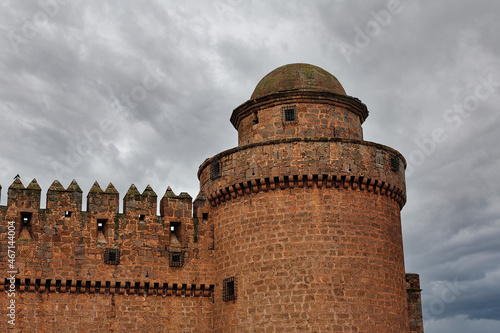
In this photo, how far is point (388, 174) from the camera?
21.1 m

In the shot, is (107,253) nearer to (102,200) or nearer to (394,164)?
(102,200)

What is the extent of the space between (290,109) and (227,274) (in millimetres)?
6311

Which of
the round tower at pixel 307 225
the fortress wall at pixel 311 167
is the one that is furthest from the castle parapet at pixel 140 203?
the fortress wall at pixel 311 167

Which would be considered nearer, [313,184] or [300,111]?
[313,184]

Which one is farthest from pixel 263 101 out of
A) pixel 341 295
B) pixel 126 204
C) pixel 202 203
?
pixel 341 295

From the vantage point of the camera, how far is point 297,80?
2322cm

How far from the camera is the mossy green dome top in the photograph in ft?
75.8

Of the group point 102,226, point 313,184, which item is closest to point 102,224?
point 102,226

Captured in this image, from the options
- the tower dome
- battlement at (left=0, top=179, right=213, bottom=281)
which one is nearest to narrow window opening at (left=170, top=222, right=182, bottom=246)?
battlement at (left=0, top=179, right=213, bottom=281)

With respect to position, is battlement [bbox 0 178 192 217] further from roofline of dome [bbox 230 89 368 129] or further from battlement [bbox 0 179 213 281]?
roofline of dome [bbox 230 89 368 129]

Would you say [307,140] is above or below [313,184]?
above

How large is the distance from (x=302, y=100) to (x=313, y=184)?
3.58 m

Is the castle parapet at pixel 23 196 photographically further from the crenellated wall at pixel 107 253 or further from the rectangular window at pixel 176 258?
the rectangular window at pixel 176 258

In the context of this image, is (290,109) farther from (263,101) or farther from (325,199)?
(325,199)
